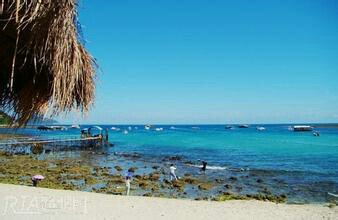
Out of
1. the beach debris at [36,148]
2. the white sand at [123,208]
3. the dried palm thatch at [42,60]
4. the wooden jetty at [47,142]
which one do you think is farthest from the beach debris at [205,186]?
the beach debris at [36,148]

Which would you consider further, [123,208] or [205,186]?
[205,186]

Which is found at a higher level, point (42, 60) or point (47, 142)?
point (42, 60)

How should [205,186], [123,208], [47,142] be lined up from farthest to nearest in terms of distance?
1. [47,142]
2. [205,186]
3. [123,208]

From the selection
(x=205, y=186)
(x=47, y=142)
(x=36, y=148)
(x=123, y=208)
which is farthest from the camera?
(x=47, y=142)

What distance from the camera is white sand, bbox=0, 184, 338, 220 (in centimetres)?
1224

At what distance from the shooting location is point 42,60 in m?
3.53

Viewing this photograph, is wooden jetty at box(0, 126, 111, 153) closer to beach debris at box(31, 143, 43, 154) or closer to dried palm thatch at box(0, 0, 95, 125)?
beach debris at box(31, 143, 43, 154)

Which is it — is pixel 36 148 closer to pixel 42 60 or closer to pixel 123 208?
pixel 123 208

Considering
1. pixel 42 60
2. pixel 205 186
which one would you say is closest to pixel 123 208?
pixel 205 186

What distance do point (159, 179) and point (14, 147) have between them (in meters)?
23.7

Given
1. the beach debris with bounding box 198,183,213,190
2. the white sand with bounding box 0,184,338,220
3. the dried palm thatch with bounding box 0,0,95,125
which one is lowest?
the beach debris with bounding box 198,183,213,190

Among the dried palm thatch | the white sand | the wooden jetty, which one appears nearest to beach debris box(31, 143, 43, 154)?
the wooden jetty

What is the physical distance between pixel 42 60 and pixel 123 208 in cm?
1129

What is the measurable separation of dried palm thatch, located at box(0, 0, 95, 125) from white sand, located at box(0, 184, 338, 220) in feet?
25.4
